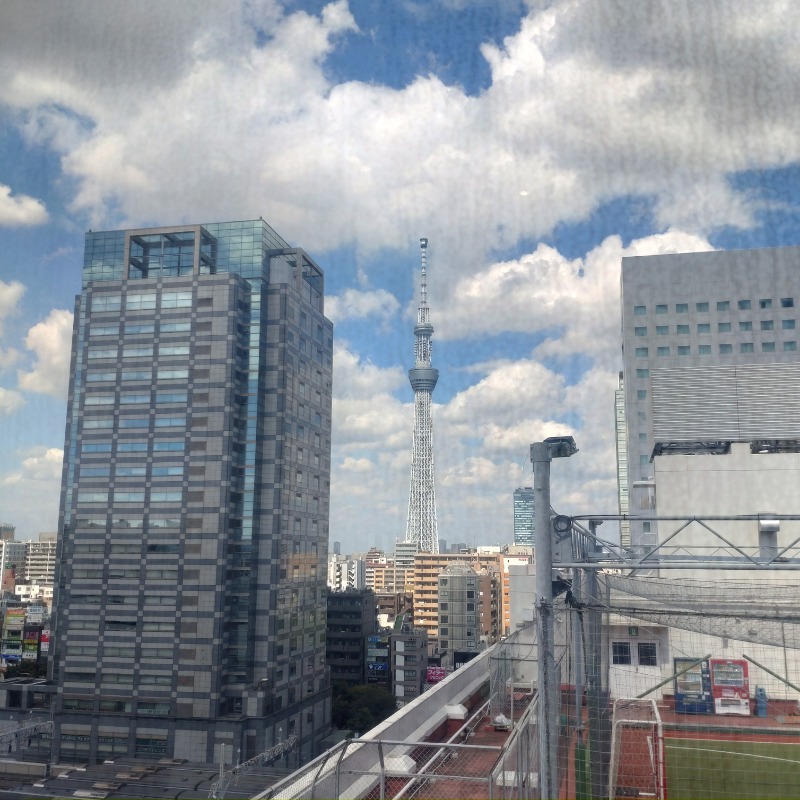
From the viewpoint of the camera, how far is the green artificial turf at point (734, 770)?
3675 millimetres

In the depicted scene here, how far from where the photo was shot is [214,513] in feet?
48.8

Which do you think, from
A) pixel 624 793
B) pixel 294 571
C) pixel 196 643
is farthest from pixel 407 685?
pixel 624 793

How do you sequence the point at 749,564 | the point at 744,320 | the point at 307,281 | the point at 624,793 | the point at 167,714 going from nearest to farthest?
the point at 749,564
the point at 624,793
the point at 167,714
the point at 307,281
the point at 744,320

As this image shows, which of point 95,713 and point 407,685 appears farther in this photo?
point 407,685

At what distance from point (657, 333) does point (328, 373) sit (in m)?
8.73

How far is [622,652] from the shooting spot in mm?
5289

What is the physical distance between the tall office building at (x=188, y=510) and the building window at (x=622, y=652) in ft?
34.0

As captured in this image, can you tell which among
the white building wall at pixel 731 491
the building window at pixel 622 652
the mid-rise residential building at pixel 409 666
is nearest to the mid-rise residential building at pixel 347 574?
the mid-rise residential building at pixel 409 666

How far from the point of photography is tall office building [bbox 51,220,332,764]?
14188 mm

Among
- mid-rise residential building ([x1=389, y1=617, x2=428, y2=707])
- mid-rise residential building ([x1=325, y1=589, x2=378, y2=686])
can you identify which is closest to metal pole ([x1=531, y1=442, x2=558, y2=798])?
mid-rise residential building ([x1=389, y1=617, x2=428, y2=707])

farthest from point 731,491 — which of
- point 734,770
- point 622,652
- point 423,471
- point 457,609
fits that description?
point 423,471

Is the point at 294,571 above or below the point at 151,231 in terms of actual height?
below

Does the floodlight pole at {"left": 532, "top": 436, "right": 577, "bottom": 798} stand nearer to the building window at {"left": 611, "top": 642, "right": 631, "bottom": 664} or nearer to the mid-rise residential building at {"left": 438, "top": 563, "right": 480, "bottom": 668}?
the building window at {"left": 611, "top": 642, "right": 631, "bottom": 664}

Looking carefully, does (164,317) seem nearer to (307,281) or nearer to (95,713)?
(307,281)
